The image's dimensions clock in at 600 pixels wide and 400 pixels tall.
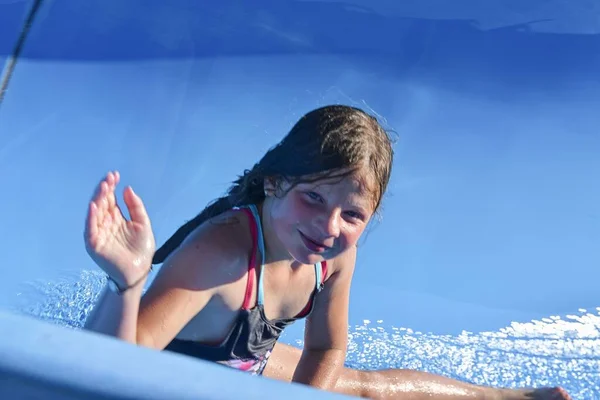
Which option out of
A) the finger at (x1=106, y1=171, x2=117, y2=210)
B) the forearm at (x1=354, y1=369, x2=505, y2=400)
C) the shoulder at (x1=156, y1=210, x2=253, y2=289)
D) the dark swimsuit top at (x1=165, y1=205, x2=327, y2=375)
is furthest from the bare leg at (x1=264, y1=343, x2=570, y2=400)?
the finger at (x1=106, y1=171, x2=117, y2=210)

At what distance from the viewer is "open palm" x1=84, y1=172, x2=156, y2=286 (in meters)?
1.43

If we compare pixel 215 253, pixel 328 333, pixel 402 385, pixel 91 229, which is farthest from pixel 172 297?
pixel 402 385

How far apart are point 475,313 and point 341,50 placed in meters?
1.31

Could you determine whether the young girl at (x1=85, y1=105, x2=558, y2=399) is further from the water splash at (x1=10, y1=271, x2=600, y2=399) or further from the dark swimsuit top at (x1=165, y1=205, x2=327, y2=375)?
the water splash at (x1=10, y1=271, x2=600, y2=399)

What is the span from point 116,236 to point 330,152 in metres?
0.53

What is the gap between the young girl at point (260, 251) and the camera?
58.9 inches

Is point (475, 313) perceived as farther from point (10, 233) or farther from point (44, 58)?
point (44, 58)

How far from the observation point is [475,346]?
273 centimetres

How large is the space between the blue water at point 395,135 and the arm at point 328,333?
0.49 metres

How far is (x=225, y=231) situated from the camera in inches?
72.3

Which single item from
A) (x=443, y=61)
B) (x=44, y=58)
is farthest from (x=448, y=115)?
(x=44, y=58)

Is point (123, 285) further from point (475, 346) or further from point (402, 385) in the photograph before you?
point (475, 346)

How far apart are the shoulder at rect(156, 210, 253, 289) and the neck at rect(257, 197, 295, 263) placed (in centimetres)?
4

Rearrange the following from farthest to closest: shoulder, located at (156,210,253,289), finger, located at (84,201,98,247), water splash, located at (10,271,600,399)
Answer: water splash, located at (10,271,600,399)
shoulder, located at (156,210,253,289)
finger, located at (84,201,98,247)
